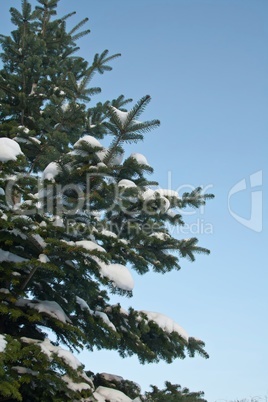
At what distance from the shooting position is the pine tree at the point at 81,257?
14.9 ft

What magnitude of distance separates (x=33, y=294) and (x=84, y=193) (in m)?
1.75

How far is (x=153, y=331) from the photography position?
6152 millimetres

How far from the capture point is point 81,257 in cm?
494

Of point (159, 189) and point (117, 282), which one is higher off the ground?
point (159, 189)

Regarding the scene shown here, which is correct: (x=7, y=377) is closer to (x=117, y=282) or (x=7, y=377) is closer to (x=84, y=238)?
(x=117, y=282)

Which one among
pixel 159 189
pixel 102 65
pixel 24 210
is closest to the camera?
pixel 24 210

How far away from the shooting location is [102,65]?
33.0ft

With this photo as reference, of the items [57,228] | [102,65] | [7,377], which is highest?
[102,65]

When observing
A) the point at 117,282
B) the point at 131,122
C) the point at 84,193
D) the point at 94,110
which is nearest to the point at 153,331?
the point at 117,282

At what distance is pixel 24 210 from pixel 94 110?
14.3 feet

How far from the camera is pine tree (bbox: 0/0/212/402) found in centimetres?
455

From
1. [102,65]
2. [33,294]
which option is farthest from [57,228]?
[102,65]

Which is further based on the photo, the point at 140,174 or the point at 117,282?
the point at 140,174

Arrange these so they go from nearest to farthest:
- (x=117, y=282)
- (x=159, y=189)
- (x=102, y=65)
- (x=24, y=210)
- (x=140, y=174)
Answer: (x=117, y=282), (x=24, y=210), (x=140, y=174), (x=159, y=189), (x=102, y=65)
